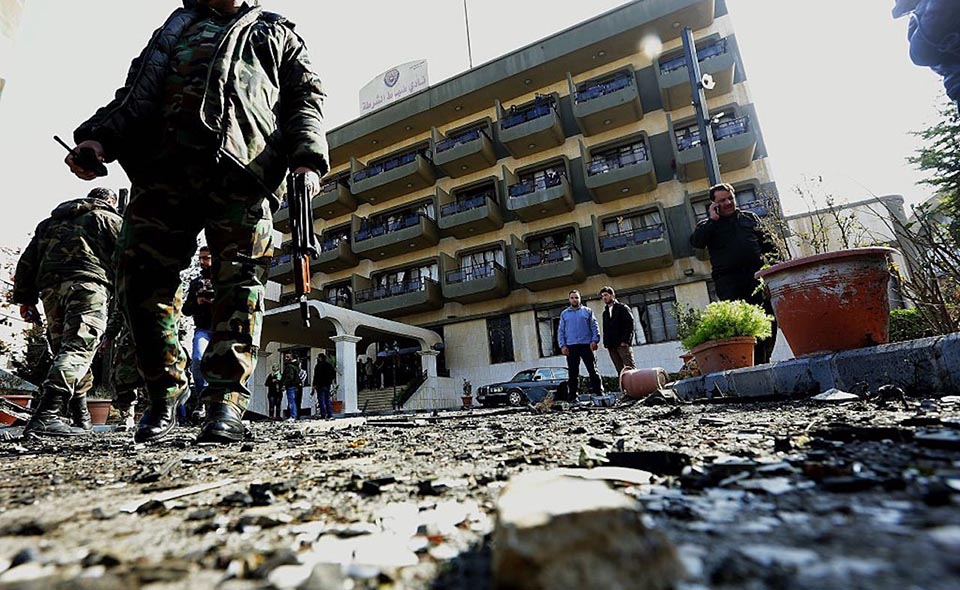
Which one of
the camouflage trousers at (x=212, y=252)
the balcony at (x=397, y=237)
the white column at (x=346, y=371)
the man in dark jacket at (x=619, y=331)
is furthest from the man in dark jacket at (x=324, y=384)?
the balcony at (x=397, y=237)

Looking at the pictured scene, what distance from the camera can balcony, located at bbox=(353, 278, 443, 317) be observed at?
805 inches

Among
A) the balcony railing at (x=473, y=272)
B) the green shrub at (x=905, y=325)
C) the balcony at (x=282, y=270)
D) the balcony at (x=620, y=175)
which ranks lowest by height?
the green shrub at (x=905, y=325)

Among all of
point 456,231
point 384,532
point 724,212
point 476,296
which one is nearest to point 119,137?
point 384,532

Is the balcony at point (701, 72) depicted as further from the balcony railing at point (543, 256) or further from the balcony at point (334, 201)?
the balcony at point (334, 201)

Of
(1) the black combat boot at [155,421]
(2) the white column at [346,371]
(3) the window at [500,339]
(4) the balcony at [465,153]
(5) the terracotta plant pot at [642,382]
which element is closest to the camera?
(1) the black combat boot at [155,421]

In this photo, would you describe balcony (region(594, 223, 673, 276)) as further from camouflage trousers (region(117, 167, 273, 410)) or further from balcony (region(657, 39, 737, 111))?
camouflage trousers (region(117, 167, 273, 410))

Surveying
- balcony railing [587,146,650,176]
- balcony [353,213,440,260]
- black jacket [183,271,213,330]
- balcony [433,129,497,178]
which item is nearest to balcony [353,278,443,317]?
balcony [353,213,440,260]

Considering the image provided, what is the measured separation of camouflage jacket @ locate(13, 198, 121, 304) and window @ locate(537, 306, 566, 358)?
1596 cm

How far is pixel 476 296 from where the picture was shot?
19922 mm

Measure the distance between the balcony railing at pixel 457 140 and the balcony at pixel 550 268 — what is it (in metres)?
6.07

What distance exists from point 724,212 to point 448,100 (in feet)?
63.6

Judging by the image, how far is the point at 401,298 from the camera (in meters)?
20.7

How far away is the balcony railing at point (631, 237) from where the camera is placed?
56.9 feet

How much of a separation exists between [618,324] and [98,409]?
7055 mm
